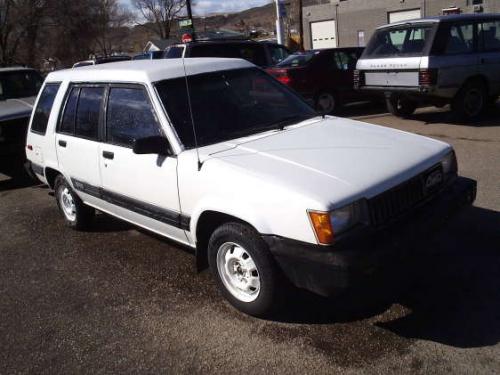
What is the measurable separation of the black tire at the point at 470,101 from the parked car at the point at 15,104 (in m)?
7.38

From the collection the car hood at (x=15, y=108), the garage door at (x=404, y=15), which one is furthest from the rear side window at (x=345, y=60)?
the garage door at (x=404, y=15)

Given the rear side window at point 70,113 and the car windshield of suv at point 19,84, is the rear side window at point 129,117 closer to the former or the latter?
the rear side window at point 70,113

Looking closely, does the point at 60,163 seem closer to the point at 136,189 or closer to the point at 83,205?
the point at 83,205

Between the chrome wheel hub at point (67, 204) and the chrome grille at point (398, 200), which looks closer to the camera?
the chrome grille at point (398, 200)

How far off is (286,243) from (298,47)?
2460cm

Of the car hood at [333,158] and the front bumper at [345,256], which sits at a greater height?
the car hood at [333,158]

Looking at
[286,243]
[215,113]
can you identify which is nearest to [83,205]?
[215,113]

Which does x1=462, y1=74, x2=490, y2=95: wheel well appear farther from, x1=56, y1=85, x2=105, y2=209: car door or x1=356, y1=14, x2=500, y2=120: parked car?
x1=56, y1=85, x2=105, y2=209: car door

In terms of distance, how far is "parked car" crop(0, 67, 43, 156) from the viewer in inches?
299

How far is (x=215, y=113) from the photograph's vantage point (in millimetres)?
3951

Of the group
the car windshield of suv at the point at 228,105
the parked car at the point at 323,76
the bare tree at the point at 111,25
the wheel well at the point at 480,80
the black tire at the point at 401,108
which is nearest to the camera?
the car windshield of suv at the point at 228,105

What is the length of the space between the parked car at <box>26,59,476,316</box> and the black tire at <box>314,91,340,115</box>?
271 inches

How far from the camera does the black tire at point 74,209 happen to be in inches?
207

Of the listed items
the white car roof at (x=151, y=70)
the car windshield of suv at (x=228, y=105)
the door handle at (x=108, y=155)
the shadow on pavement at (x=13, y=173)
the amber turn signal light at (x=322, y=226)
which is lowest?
the shadow on pavement at (x=13, y=173)
